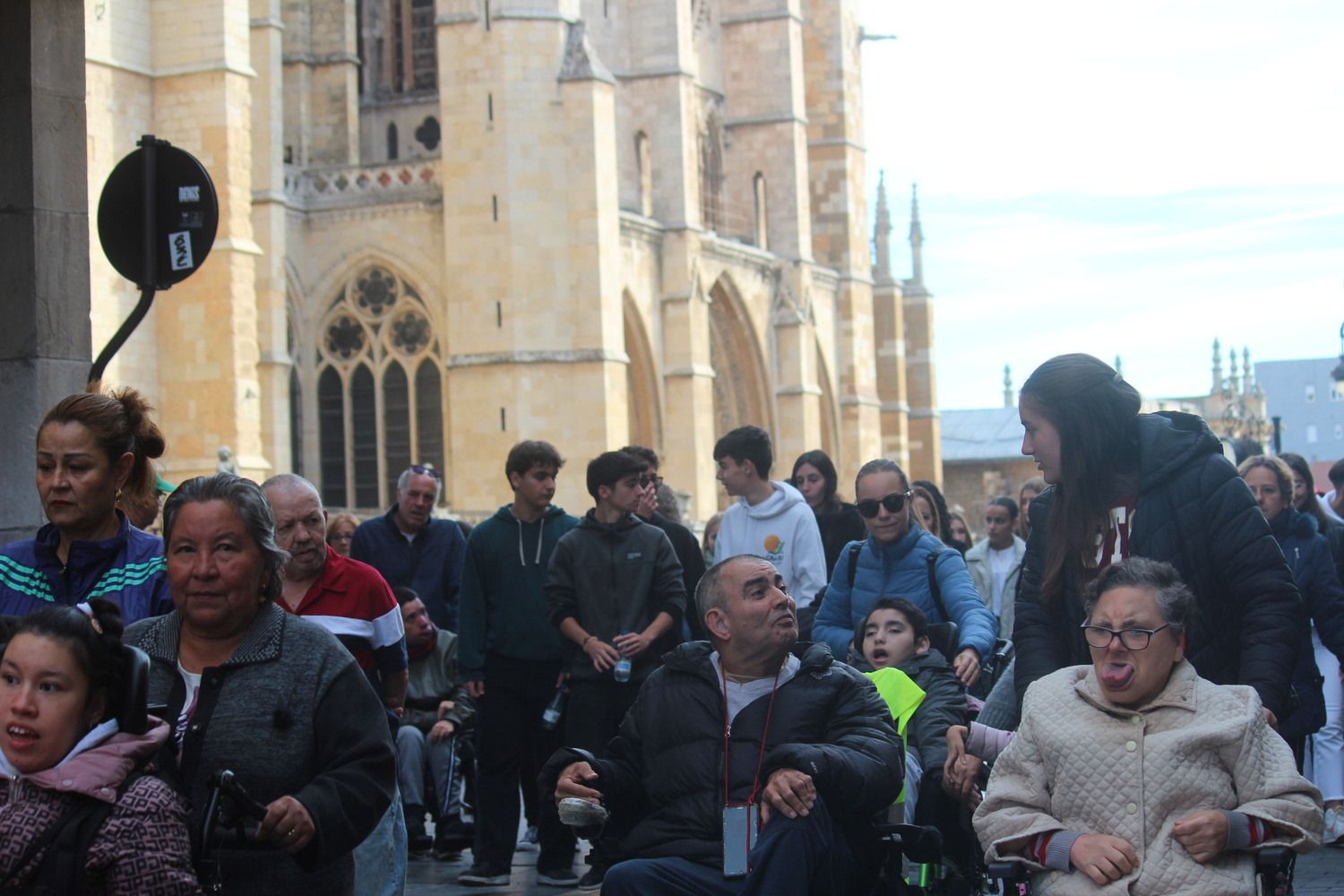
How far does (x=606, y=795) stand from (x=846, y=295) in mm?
Answer: 43030

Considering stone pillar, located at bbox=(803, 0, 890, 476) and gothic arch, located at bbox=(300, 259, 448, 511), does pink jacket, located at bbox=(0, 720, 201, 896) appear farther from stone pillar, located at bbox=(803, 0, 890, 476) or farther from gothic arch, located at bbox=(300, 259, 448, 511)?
stone pillar, located at bbox=(803, 0, 890, 476)

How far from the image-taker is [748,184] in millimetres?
45406

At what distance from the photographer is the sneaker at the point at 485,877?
9125 mm

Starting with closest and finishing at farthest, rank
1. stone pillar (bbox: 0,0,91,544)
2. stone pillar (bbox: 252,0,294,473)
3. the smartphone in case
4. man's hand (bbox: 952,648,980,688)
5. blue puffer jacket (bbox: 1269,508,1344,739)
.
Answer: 1. the smartphone in case
2. man's hand (bbox: 952,648,980,688)
3. stone pillar (bbox: 0,0,91,544)
4. blue puffer jacket (bbox: 1269,508,1344,739)
5. stone pillar (bbox: 252,0,294,473)

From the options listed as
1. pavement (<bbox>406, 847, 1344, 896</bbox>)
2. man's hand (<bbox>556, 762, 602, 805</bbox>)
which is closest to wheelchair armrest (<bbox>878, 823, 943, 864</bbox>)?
man's hand (<bbox>556, 762, 602, 805</bbox>)

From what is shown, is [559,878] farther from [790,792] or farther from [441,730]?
[790,792]

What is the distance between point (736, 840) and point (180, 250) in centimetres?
338

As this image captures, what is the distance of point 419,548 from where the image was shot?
10.1m

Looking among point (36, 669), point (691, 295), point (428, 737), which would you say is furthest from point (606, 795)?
point (691, 295)

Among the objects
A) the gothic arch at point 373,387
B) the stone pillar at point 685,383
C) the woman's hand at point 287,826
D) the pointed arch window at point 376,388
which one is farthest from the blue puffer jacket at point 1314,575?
the stone pillar at point 685,383

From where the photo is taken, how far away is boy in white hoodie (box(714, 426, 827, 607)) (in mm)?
9742

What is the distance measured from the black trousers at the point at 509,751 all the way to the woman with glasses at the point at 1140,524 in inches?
158

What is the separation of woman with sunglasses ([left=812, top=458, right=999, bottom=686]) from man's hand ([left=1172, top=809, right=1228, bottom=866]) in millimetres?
3129

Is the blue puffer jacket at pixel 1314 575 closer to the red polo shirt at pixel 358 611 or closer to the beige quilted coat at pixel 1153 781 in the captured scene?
the beige quilted coat at pixel 1153 781
